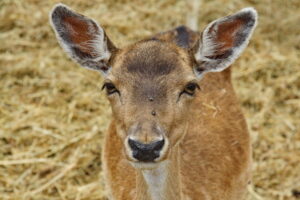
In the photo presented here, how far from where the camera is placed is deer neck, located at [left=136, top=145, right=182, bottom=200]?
4.62 metres

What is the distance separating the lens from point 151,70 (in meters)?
4.47

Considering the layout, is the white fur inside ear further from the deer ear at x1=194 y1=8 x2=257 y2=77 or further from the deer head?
the deer ear at x1=194 y1=8 x2=257 y2=77

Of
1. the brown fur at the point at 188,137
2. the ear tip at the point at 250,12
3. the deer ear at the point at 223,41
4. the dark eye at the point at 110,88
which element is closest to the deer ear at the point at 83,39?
the brown fur at the point at 188,137

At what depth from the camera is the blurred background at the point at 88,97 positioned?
7.27m

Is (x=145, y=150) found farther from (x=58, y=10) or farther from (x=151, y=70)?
(x=58, y=10)

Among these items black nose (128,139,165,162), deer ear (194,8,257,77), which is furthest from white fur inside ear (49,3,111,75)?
black nose (128,139,165,162)

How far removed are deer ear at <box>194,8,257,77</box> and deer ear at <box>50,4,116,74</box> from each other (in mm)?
709

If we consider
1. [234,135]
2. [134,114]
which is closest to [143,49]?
[134,114]

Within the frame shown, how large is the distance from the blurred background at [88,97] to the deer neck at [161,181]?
7.65 ft

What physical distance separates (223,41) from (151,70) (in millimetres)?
787

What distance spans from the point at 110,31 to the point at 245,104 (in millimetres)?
2705

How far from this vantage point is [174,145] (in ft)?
14.8

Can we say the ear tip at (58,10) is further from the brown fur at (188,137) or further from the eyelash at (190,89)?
the eyelash at (190,89)

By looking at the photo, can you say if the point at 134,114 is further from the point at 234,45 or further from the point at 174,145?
the point at 234,45
